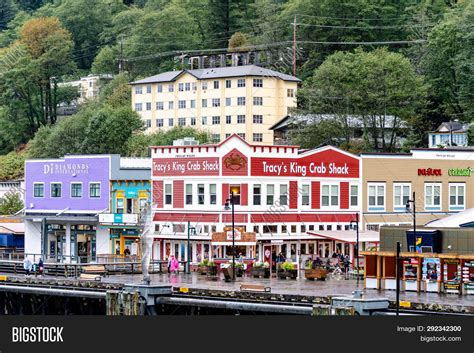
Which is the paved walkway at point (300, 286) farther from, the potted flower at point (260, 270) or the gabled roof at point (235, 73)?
the gabled roof at point (235, 73)

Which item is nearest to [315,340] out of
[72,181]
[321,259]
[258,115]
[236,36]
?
[321,259]

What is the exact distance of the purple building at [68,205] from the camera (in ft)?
302

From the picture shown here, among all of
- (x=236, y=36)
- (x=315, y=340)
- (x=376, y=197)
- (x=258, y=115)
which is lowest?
(x=315, y=340)

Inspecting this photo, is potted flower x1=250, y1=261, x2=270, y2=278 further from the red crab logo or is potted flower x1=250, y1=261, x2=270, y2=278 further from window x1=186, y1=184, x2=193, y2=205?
window x1=186, y1=184, x2=193, y2=205

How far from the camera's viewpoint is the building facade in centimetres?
8869

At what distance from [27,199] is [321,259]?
2442 cm

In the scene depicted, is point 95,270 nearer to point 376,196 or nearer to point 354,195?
point 354,195

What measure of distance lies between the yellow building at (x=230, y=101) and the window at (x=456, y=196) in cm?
4951

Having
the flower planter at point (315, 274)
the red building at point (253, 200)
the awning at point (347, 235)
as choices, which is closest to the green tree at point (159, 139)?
the red building at point (253, 200)

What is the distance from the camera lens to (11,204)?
116m

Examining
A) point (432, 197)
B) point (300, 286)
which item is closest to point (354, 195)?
point (432, 197)

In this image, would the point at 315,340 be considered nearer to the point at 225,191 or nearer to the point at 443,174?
the point at 225,191

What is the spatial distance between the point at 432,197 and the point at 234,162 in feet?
48.2

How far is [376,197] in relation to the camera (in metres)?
88.9
